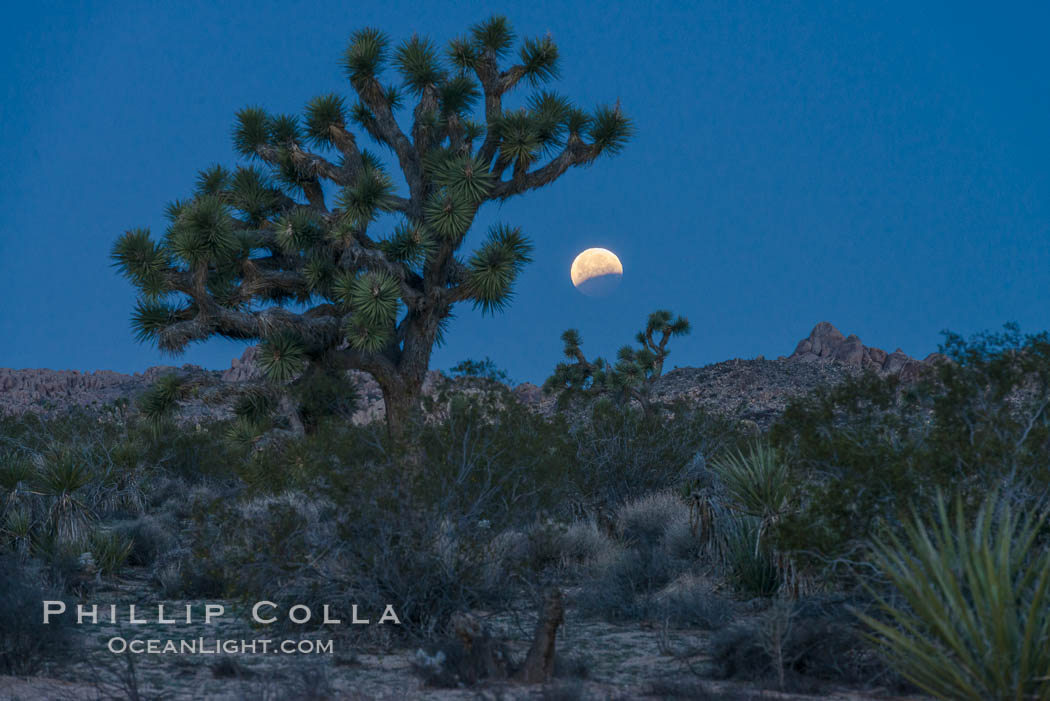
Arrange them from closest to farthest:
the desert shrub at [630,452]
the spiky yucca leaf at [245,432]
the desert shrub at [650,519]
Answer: the desert shrub at [650,519] → the desert shrub at [630,452] → the spiky yucca leaf at [245,432]

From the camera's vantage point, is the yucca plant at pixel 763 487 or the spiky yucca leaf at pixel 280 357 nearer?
the yucca plant at pixel 763 487

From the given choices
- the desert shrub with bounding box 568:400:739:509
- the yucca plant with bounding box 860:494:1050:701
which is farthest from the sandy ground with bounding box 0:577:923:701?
the desert shrub with bounding box 568:400:739:509

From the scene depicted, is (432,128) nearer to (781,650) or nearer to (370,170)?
(370,170)

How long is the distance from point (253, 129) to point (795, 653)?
1538 centimetres

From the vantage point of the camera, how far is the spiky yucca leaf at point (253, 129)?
1777cm

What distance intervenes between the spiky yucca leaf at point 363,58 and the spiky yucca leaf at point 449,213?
3.70 m

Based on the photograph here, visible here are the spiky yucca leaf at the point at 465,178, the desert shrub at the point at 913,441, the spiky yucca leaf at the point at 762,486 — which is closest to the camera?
the desert shrub at the point at 913,441

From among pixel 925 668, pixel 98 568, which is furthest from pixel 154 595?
pixel 925 668

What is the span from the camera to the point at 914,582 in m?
4.37

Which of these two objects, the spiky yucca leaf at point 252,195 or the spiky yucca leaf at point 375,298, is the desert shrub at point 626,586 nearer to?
the spiky yucca leaf at point 375,298

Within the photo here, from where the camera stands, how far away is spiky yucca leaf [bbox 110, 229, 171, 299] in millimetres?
14195

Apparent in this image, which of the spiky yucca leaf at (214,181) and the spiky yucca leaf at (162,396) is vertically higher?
the spiky yucca leaf at (214,181)

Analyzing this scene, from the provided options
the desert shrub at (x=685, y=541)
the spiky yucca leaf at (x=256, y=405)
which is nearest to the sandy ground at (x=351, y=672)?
the desert shrub at (x=685, y=541)

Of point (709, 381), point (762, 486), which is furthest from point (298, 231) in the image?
point (709, 381)
